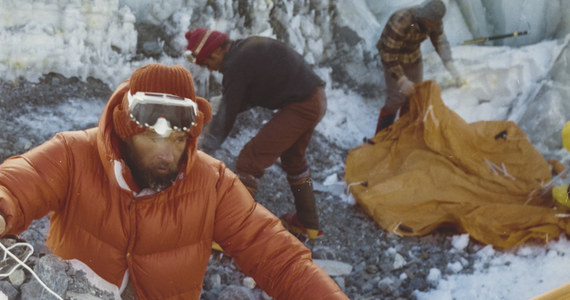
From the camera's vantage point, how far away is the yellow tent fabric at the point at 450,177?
3854 millimetres

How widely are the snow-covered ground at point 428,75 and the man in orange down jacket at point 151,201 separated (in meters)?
1.78

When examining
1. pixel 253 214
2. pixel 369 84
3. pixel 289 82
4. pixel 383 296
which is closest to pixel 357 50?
pixel 369 84

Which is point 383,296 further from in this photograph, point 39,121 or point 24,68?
point 24,68

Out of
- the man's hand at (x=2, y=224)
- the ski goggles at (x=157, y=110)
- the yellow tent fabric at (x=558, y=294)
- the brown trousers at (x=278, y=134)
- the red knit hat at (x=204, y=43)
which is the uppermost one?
the ski goggles at (x=157, y=110)

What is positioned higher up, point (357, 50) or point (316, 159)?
point (357, 50)

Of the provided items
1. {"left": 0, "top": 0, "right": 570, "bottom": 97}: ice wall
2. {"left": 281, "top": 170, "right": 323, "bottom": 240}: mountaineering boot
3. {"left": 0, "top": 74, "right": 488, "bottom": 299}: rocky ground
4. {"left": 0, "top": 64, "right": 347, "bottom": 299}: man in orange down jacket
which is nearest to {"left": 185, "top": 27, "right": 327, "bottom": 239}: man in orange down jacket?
{"left": 281, "top": 170, "right": 323, "bottom": 240}: mountaineering boot

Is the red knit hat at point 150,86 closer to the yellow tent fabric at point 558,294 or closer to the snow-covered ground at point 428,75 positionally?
the yellow tent fabric at point 558,294

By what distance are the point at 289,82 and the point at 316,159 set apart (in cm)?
207

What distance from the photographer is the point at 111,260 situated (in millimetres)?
1836

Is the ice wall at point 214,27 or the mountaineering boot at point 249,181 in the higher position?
the ice wall at point 214,27

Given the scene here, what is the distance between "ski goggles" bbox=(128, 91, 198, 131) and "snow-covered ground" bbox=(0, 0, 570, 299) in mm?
2152

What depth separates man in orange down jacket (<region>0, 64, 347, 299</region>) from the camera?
1705 mm

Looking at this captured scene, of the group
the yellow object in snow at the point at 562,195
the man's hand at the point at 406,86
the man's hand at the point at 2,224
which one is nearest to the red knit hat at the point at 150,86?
the man's hand at the point at 2,224

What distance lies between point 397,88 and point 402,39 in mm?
453
